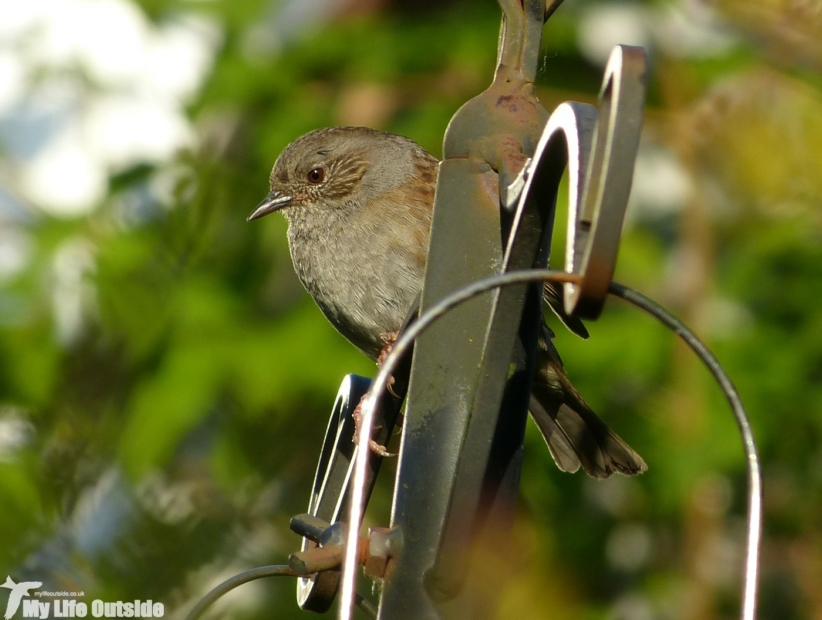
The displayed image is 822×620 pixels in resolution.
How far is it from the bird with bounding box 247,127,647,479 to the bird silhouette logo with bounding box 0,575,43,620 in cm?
137

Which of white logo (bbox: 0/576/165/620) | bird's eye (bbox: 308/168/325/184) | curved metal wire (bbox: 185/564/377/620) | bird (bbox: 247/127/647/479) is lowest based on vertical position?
curved metal wire (bbox: 185/564/377/620)

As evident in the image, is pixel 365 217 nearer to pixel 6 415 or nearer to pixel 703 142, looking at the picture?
pixel 6 415

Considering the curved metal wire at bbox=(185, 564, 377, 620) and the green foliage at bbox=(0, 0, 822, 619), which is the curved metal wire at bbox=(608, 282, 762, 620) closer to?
the curved metal wire at bbox=(185, 564, 377, 620)

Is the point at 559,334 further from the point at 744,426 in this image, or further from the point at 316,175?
the point at 744,426

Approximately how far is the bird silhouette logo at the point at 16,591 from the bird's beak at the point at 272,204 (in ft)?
6.64

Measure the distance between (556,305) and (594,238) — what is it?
2368mm

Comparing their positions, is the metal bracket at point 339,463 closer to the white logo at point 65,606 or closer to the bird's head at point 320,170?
the white logo at point 65,606

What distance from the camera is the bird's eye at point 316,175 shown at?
4777 millimetres

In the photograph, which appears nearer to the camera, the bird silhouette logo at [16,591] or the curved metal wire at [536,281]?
the curved metal wire at [536,281]

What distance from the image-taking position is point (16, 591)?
3.00 metres

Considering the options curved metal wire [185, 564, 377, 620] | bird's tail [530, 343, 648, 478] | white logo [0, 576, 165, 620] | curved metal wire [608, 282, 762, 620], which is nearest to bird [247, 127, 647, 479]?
bird's tail [530, 343, 648, 478]

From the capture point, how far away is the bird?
13.2 feet

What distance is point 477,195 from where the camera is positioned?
244cm

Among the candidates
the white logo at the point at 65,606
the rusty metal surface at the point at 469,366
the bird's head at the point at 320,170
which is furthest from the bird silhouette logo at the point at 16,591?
the bird's head at the point at 320,170
